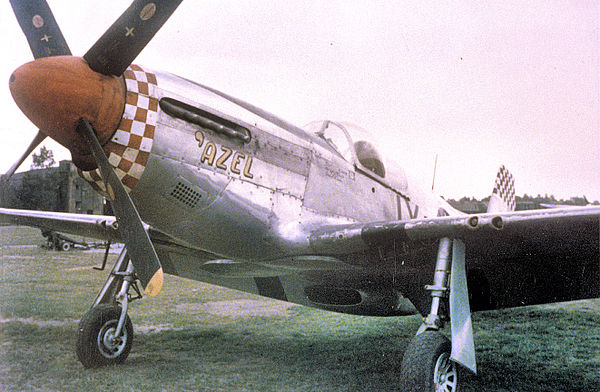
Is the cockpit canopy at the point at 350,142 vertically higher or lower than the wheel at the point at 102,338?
higher

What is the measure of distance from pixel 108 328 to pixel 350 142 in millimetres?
2660

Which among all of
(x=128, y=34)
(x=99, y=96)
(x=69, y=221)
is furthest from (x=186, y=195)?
(x=69, y=221)

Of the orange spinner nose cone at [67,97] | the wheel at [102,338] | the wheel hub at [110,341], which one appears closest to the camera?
the orange spinner nose cone at [67,97]

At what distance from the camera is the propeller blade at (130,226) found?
2.56 metres

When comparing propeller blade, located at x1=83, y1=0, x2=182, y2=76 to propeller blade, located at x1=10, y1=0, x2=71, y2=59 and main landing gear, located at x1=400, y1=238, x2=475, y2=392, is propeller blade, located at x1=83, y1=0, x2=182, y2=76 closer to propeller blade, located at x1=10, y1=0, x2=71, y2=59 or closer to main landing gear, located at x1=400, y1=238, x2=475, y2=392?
propeller blade, located at x1=10, y1=0, x2=71, y2=59

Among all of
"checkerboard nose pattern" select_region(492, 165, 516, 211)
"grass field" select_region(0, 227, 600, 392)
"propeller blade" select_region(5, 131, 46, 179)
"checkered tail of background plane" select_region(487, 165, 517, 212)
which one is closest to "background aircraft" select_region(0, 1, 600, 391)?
"grass field" select_region(0, 227, 600, 392)

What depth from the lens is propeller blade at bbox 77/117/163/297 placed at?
2561 mm

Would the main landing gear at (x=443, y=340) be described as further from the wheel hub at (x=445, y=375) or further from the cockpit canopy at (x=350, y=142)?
the cockpit canopy at (x=350, y=142)

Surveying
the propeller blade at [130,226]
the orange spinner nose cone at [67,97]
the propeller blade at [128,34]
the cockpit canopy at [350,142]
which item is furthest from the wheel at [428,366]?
the propeller blade at [128,34]

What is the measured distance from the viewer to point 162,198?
3006 mm

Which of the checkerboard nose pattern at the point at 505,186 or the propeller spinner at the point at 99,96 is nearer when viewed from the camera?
the propeller spinner at the point at 99,96

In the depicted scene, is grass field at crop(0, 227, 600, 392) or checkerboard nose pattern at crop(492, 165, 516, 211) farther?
checkerboard nose pattern at crop(492, 165, 516, 211)

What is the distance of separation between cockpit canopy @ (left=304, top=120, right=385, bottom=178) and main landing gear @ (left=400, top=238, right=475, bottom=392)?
1383 mm

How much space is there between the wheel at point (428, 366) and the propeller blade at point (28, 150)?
2.86 m
